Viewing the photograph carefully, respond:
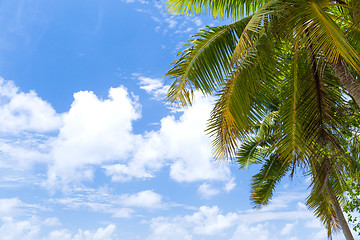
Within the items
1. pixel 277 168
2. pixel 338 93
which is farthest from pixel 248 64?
pixel 277 168

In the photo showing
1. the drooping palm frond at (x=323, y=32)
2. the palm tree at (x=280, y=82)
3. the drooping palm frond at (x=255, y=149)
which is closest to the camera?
the drooping palm frond at (x=323, y=32)

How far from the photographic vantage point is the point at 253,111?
7.65m

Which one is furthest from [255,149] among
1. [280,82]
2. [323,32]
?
[323,32]

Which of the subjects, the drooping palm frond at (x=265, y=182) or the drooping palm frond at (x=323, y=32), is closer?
the drooping palm frond at (x=323, y=32)

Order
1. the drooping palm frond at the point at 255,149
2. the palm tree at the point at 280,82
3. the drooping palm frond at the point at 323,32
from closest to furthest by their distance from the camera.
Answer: the drooping palm frond at the point at 323,32, the palm tree at the point at 280,82, the drooping palm frond at the point at 255,149

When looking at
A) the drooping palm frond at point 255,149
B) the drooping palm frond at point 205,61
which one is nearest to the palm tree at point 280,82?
the drooping palm frond at point 205,61

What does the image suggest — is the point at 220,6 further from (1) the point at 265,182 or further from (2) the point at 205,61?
(1) the point at 265,182

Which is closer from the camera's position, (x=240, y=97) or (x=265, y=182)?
(x=240, y=97)

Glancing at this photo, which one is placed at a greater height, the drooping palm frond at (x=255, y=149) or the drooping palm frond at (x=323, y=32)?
the drooping palm frond at (x=255, y=149)

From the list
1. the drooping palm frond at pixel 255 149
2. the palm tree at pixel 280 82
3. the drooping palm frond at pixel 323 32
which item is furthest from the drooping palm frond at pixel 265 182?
the drooping palm frond at pixel 323 32

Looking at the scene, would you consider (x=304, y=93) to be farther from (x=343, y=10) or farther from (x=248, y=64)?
(x=343, y=10)

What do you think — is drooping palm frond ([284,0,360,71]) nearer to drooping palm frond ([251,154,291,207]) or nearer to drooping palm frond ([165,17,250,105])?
drooping palm frond ([165,17,250,105])

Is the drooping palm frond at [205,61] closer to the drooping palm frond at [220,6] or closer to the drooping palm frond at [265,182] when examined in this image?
the drooping palm frond at [220,6]

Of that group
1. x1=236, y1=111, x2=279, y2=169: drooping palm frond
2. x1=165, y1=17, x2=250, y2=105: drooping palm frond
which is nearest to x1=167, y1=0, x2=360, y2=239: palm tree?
x1=165, y1=17, x2=250, y2=105: drooping palm frond
